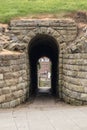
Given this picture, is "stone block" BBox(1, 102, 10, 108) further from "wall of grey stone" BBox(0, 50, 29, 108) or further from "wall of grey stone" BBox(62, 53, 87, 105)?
"wall of grey stone" BBox(62, 53, 87, 105)

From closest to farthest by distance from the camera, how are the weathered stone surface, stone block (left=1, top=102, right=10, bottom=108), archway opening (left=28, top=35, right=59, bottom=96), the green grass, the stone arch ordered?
stone block (left=1, top=102, right=10, bottom=108), the weathered stone surface, the stone arch, archway opening (left=28, top=35, right=59, bottom=96), the green grass

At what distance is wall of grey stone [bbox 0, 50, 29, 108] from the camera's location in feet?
49.8

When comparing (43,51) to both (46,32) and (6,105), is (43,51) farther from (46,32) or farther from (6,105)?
(6,105)

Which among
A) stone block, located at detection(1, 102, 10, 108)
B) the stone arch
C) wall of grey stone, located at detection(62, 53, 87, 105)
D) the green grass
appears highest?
the green grass

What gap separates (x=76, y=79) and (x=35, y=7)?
27.3 feet

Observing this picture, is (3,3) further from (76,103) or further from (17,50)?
(76,103)

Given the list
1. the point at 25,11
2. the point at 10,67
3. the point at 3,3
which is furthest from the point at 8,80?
the point at 3,3

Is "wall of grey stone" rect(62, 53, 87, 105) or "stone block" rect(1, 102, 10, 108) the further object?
"wall of grey stone" rect(62, 53, 87, 105)

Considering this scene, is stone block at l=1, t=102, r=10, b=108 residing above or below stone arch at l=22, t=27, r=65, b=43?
below

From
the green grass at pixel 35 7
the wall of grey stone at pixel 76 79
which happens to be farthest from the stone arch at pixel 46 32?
the wall of grey stone at pixel 76 79

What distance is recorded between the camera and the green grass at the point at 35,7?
2221 centimetres

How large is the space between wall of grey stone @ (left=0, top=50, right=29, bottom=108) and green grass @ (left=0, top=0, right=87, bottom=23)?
18.2 feet

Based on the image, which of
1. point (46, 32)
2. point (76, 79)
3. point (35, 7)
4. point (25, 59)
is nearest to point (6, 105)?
point (76, 79)

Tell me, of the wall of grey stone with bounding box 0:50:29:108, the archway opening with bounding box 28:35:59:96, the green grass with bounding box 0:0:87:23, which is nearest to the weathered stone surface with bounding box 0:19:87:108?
the wall of grey stone with bounding box 0:50:29:108
